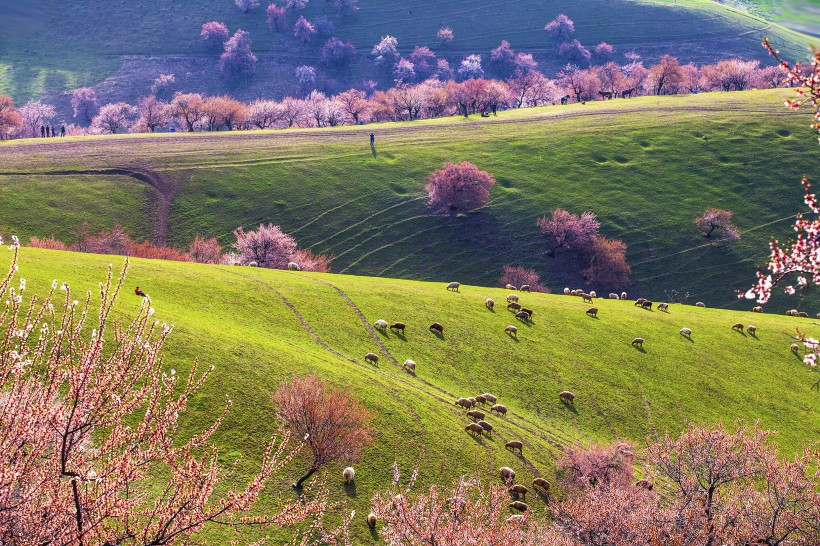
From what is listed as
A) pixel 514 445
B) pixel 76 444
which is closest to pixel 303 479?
pixel 514 445

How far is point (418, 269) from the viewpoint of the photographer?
381 feet

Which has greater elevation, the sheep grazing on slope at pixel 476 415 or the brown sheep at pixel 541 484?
the sheep grazing on slope at pixel 476 415

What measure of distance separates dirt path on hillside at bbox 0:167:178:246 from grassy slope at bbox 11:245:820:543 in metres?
44.9

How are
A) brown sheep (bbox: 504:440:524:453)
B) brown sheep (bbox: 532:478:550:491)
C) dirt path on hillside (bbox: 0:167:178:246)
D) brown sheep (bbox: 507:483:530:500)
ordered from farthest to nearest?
1. dirt path on hillside (bbox: 0:167:178:246)
2. brown sheep (bbox: 504:440:524:453)
3. brown sheep (bbox: 532:478:550:491)
4. brown sheep (bbox: 507:483:530:500)

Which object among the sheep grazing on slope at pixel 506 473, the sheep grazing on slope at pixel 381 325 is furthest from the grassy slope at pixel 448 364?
the sheep grazing on slope at pixel 381 325

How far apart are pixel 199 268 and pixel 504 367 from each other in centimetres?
3828

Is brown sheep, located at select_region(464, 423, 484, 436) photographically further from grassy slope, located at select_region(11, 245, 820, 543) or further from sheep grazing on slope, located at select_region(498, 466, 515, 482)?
sheep grazing on slope, located at select_region(498, 466, 515, 482)

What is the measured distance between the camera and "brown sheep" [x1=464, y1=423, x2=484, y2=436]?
55.4 meters

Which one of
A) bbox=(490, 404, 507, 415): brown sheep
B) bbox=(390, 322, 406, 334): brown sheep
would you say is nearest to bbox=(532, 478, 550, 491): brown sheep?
bbox=(490, 404, 507, 415): brown sheep

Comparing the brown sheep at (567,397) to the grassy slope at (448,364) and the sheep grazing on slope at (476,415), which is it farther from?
the sheep grazing on slope at (476,415)

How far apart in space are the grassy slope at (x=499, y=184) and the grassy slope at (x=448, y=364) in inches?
1148

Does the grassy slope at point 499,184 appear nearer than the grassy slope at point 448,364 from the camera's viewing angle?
No

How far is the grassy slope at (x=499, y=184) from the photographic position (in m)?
119

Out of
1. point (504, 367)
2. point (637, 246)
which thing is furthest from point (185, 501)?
point (637, 246)
